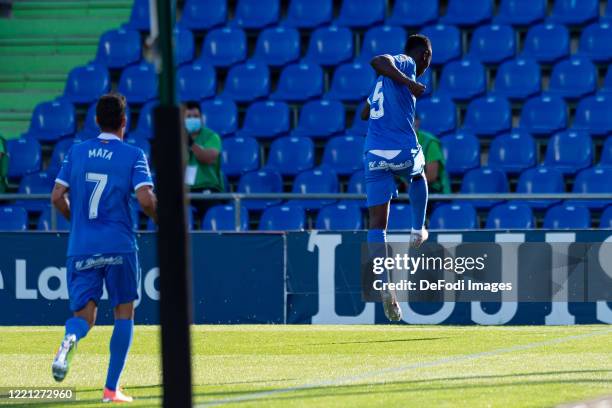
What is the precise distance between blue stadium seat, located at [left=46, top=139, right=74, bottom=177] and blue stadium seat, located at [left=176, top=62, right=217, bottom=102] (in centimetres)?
186

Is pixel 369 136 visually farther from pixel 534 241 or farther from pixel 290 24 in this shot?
pixel 290 24

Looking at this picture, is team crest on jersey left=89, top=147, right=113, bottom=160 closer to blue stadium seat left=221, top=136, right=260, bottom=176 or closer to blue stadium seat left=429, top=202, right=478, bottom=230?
blue stadium seat left=429, top=202, right=478, bottom=230

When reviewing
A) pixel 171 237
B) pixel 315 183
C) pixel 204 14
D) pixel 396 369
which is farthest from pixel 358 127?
pixel 171 237

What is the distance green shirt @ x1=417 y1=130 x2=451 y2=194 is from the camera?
15.3 metres

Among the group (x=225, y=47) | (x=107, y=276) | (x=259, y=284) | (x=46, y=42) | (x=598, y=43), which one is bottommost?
(x=259, y=284)

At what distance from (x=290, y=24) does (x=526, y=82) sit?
3884 mm

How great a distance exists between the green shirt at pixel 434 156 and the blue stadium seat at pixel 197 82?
15.0ft

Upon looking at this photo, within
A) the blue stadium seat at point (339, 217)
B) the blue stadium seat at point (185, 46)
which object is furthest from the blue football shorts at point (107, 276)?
the blue stadium seat at point (185, 46)

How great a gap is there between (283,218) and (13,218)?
3.91 meters

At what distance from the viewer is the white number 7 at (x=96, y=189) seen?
766 cm

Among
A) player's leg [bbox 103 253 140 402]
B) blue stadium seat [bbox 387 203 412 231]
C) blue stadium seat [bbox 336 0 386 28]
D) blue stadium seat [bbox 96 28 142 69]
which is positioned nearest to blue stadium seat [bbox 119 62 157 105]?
blue stadium seat [bbox 96 28 142 69]

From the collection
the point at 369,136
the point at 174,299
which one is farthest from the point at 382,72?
the point at 174,299

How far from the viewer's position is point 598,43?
18.2 m

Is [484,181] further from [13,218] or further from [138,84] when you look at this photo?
[13,218]
